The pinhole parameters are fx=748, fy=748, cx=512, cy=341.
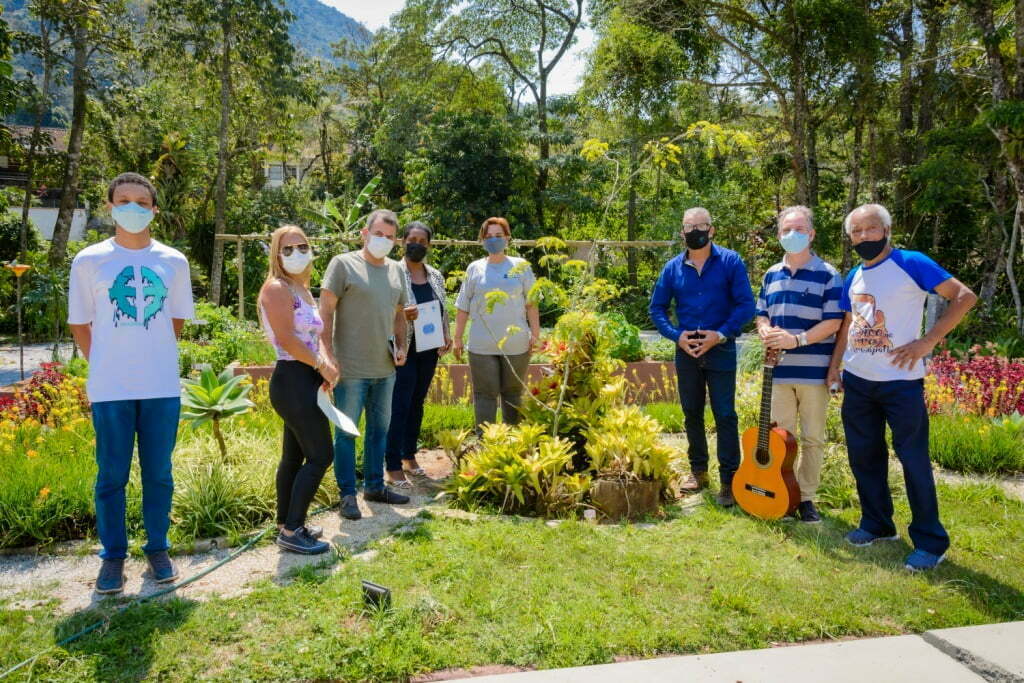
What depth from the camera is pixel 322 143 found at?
34.2 meters

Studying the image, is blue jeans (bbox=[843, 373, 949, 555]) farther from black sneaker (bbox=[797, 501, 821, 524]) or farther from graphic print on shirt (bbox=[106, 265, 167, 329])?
graphic print on shirt (bbox=[106, 265, 167, 329])

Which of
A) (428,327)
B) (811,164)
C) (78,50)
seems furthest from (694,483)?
(78,50)

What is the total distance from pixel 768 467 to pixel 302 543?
2.74 meters

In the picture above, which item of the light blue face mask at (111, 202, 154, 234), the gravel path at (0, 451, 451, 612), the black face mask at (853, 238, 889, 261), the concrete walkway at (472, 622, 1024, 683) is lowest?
the concrete walkway at (472, 622, 1024, 683)

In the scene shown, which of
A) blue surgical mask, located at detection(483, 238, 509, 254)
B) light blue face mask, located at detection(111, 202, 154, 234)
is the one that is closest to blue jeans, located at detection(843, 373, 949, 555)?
blue surgical mask, located at detection(483, 238, 509, 254)

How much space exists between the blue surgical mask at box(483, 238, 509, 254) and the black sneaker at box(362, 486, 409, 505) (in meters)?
1.86

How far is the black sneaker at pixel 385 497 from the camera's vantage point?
4.88 metres

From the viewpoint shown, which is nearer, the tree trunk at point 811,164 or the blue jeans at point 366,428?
the blue jeans at point 366,428

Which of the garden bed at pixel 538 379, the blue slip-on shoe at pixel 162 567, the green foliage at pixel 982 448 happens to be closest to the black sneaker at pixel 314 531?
the blue slip-on shoe at pixel 162 567

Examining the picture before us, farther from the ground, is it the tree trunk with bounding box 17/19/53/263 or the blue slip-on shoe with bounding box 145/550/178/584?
the tree trunk with bounding box 17/19/53/263

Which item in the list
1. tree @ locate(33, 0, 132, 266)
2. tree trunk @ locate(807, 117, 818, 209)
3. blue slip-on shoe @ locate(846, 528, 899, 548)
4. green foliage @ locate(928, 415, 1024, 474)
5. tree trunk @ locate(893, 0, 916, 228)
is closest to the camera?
blue slip-on shoe @ locate(846, 528, 899, 548)

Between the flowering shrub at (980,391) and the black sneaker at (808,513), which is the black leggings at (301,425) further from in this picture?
the flowering shrub at (980,391)

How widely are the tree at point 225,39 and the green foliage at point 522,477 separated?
1429cm

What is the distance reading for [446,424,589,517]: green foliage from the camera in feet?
15.5
